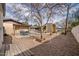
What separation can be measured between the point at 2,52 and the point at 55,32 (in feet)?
2.31

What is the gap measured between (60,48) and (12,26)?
66 centimetres

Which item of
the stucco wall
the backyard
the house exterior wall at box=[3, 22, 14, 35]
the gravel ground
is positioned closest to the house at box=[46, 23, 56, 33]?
the backyard

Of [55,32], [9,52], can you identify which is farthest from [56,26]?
[9,52]

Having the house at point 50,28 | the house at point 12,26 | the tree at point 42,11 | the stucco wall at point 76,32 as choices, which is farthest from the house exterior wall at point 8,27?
the stucco wall at point 76,32

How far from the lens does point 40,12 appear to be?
2578 millimetres

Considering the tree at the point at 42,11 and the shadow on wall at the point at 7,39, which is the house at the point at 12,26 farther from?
the tree at the point at 42,11

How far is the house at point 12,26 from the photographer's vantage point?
100 inches

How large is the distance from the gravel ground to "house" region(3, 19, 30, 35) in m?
0.31

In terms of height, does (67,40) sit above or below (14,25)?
below

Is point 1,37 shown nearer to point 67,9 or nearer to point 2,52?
point 2,52

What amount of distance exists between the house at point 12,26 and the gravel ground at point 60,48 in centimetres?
31

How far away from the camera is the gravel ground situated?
2584 millimetres

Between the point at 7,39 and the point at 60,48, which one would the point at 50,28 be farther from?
the point at 7,39

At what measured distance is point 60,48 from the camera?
259 centimetres
